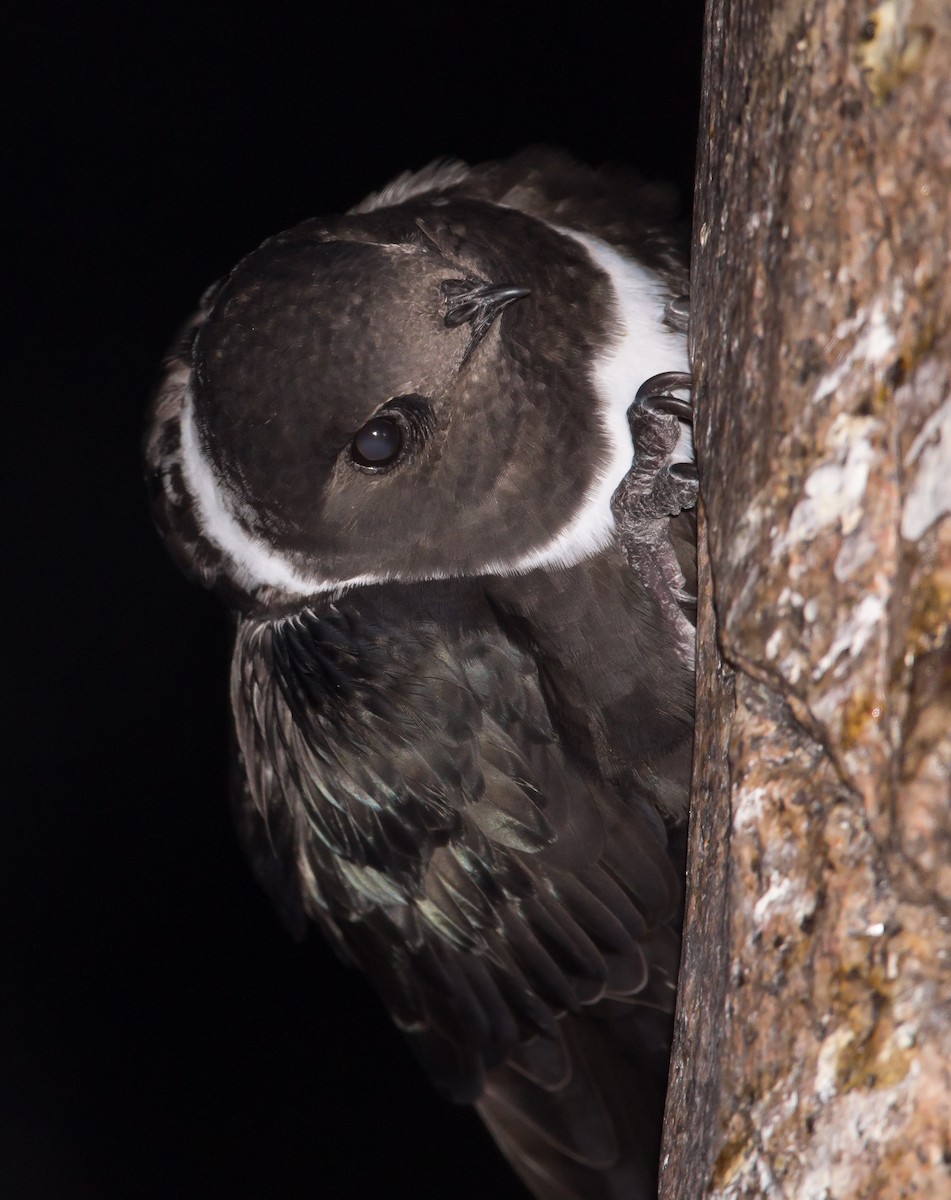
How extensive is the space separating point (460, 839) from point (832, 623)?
4.20 ft

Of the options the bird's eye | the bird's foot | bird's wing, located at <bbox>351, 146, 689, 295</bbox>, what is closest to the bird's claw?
the bird's foot

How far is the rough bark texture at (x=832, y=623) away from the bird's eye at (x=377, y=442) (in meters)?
0.76

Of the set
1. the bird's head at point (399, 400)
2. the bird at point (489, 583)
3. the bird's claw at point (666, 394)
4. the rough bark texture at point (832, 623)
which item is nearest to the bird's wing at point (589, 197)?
the bird at point (489, 583)

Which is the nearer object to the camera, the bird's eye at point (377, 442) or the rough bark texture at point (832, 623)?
the rough bark texture at point (832, 623)

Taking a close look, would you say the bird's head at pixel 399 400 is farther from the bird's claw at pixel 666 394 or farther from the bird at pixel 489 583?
the bird's claw at pixel 666 394

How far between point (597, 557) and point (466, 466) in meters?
0.28

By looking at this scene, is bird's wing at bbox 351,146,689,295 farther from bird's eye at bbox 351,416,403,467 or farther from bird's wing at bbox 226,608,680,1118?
bird's wing at bbox 226,608,680,1118

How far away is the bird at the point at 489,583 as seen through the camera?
7.18ft

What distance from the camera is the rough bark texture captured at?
4.09 ft

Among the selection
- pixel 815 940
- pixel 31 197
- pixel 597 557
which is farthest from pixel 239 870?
pixel 815 940

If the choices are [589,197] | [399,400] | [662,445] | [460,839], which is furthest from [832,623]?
[589,197]

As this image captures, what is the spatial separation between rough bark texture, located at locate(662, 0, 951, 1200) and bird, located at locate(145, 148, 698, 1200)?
667 millimetres

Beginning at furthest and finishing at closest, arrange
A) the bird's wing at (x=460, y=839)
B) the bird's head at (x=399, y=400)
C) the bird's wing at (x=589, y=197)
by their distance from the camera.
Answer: the bird's wing at (x=589, y=197), the bird's wing at (x=460, y=839), the bird's head at (x=399, y=400)

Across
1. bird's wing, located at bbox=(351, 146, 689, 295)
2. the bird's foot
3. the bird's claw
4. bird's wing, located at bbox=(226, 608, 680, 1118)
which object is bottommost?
bird's wing, located at bbox=(226, 608, 680, 1118)
